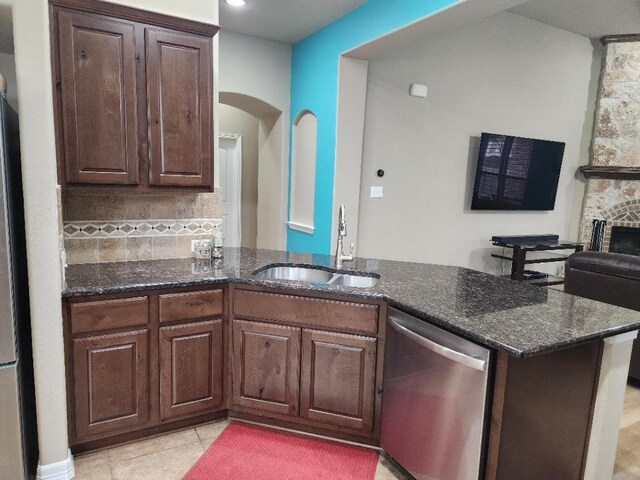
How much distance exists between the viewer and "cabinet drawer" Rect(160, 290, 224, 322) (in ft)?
7.29

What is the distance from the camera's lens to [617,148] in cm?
577

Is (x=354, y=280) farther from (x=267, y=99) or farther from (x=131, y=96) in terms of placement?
(x=267, y=99)

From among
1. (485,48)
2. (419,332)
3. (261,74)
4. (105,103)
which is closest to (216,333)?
(419,332)

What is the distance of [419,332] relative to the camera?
74.0 inches

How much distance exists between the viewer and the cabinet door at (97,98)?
7.22 feet

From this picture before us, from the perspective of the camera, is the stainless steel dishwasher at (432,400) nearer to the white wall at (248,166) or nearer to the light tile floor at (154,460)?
the light tile floor at (154,460)

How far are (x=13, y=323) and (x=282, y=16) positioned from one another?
3.68m

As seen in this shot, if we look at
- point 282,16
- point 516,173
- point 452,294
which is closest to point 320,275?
point 452,294

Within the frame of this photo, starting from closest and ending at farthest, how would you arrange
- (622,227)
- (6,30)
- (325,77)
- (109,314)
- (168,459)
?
1. (6,30)
2. (109,314)
3. (168,459)
4. (325,77)
5. (622,227)

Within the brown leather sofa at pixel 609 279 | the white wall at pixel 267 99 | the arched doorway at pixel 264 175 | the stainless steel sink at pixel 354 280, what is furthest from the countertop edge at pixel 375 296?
the white wall at pixel 267 99

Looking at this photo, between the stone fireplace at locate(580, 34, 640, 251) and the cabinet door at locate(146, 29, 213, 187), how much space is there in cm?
543

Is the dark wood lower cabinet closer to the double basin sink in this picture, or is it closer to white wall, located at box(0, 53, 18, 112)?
the double basin sink

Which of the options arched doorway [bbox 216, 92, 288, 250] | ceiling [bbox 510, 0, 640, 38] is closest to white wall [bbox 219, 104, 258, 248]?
arched doorway [bbox 216, 92, 288, 250]

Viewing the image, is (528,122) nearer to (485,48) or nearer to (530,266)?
(485,48)
